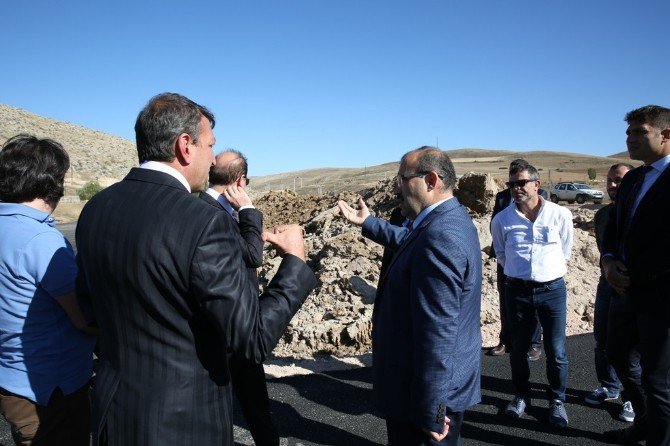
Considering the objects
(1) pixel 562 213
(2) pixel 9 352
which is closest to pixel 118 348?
(2) pixel 9 352

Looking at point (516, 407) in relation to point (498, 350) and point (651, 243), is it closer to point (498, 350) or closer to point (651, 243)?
point (498, 350)

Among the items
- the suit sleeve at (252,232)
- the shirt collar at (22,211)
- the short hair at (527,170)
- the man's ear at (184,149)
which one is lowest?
the suit sleeve at (252,232)

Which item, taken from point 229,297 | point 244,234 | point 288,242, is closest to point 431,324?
point 288,242

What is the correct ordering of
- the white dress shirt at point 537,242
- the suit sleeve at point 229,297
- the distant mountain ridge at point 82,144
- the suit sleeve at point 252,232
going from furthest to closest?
the distant mountain ridge at point 82,144 → the white dress shirt at point 537,242 → the suit sleeve at point 252,232 → the suit sleeve at point 229,297

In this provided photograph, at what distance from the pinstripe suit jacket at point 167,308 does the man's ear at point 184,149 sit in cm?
12

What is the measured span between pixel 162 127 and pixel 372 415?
328 cm

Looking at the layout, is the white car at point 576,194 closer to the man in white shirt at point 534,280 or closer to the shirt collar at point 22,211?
the man in white shirt at point 534,280

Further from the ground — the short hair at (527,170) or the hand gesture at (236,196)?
the short hair at (527,170)

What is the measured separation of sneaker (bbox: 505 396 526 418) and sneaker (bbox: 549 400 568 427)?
22cm

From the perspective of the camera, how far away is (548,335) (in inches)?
162

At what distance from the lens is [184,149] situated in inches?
69.9

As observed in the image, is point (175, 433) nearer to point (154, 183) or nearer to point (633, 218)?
point (154, 183)

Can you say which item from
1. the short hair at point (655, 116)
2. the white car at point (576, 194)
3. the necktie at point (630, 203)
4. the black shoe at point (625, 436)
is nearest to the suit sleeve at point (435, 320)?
the necktie at point (630, 203)

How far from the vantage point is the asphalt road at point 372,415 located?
382cm
